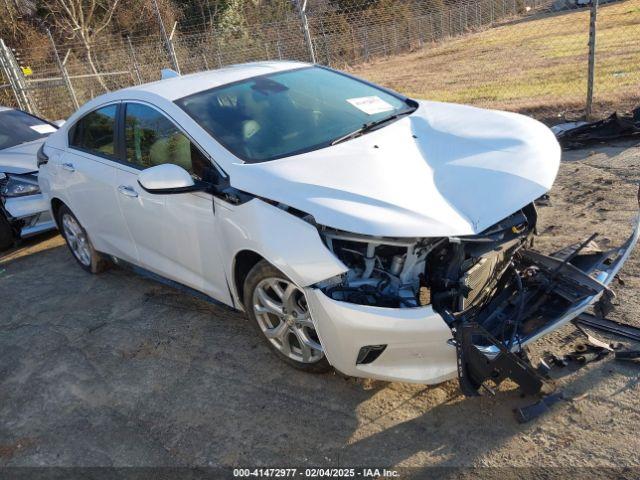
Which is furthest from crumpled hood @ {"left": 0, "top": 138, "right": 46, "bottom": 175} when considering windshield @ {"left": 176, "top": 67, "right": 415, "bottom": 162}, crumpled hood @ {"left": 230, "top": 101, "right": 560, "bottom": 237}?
crumpled hood @ {"left": 230, "top": 101, "right": 560, "bottom": 237}

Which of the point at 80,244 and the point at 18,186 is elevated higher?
the point at 18,186

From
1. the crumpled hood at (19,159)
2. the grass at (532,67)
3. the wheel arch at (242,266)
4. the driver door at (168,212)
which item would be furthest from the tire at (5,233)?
the grass at (532,67)

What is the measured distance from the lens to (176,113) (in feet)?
11.8

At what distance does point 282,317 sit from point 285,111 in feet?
4.78

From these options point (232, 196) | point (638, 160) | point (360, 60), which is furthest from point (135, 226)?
point (360, 60)

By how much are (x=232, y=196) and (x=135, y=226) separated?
1.28m

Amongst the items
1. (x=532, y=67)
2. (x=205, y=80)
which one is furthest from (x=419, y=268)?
(x=532, y=67)

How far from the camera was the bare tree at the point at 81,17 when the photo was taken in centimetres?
2111

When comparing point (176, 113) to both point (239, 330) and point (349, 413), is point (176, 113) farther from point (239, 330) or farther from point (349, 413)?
point (349, 413)

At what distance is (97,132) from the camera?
4.46m

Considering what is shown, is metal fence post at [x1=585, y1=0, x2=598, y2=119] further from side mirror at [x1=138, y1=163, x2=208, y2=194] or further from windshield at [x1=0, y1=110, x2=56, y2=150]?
windshield at [x1=0, y1=110, x2=56, y2=150]

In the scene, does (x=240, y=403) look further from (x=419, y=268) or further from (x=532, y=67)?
(x=532, y=67)

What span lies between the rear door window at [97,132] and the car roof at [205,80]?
10.9 inches

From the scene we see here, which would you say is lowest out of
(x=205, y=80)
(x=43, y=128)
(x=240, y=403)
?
(x=240, y=403)
